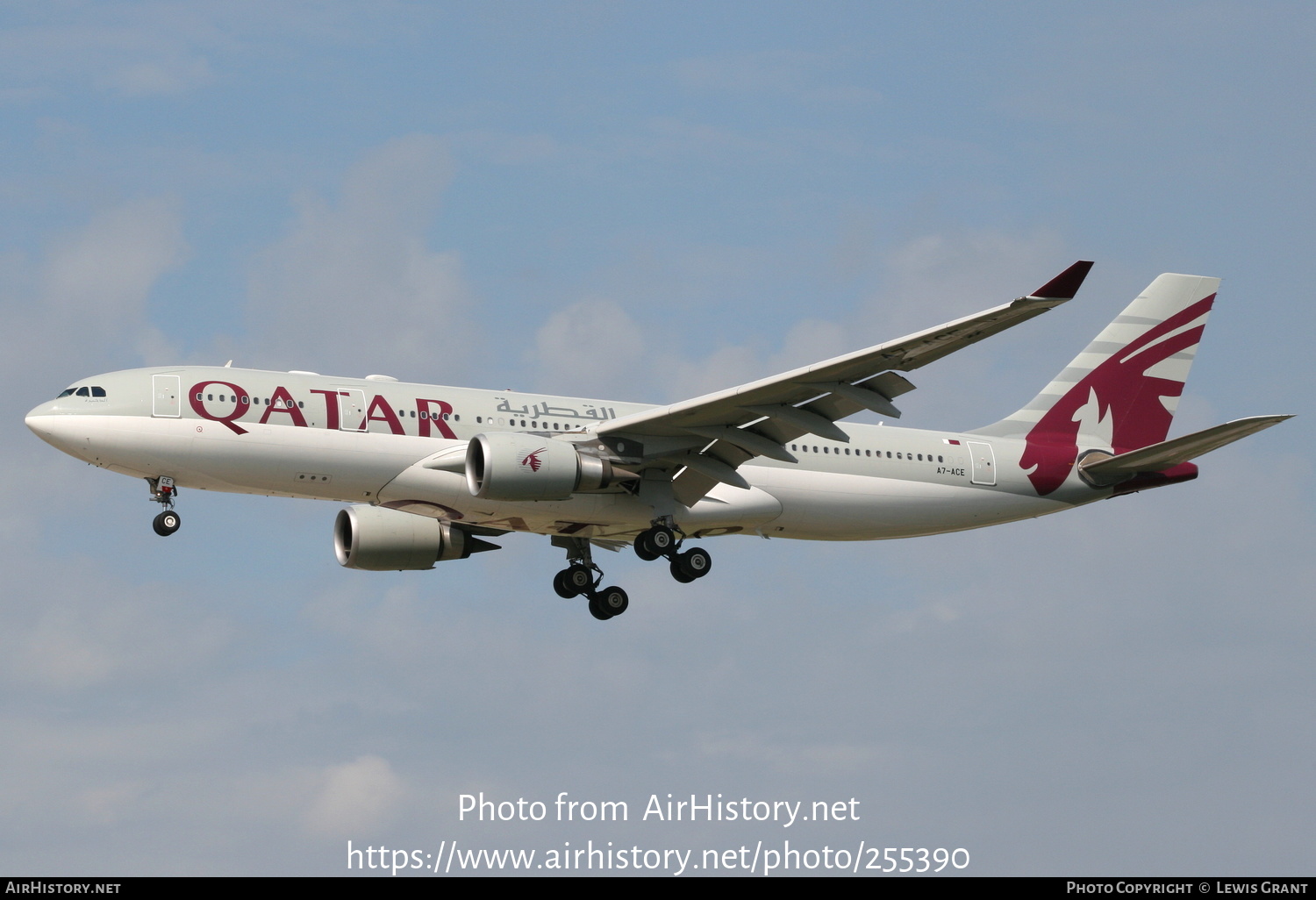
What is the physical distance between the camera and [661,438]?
3762 cm

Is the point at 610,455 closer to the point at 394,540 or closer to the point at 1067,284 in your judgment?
the point at 394,540

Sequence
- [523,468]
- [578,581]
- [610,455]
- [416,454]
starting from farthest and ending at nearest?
1. [578,581]
2. [610,455]
3. [416,454]
4. [523,468]

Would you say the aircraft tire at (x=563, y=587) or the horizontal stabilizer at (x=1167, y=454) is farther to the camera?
the aircraft tire at (x=563, y=587)

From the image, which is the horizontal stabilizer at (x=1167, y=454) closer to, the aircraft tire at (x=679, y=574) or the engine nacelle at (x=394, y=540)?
the aircraft tire at (x=679, y=574)

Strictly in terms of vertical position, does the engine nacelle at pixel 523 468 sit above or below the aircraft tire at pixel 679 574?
above

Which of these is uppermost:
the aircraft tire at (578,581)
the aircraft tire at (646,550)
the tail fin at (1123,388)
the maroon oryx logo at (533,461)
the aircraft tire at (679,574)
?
the tail fin at (1123,388)

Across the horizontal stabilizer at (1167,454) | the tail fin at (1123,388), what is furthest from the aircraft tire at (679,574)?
the horizontal stabilizer at (1167,454)

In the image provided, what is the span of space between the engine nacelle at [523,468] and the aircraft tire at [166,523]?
6.44m

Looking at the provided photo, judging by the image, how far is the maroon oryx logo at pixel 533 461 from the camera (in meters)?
35.9

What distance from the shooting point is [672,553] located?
39031 mm

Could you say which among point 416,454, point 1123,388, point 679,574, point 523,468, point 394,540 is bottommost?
point 679,574

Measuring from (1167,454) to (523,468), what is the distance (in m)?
15.7

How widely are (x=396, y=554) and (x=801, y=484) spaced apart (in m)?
10.4

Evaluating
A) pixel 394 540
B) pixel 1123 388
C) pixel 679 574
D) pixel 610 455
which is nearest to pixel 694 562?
pixel 679 574
